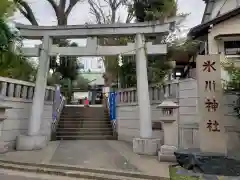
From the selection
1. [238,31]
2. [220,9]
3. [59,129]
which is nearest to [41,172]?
[59,129]

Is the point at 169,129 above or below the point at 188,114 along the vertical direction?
below

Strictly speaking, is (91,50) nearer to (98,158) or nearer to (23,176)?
(98,158)

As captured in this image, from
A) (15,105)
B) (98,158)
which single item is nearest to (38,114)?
(15,105)

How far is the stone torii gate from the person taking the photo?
8602 millimetres

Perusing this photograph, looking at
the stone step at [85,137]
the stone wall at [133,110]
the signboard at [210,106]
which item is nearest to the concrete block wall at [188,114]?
the stone wall at [133,110]

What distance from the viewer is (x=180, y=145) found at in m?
8.14

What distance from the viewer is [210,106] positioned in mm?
5906

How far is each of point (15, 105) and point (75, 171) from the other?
4040 mm

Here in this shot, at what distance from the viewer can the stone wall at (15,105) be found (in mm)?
8048

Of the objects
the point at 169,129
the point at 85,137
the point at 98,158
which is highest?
the point at 169,129

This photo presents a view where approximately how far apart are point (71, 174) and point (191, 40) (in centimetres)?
918

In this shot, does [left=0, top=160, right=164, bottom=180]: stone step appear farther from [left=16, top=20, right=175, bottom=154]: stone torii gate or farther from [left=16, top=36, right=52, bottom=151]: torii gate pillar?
[left=16, top=20, right=175, bottom=154]: stone torii gate

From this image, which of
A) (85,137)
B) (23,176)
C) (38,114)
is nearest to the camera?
(23,176)

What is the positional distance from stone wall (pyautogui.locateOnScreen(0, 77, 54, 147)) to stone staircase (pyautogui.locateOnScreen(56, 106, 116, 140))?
9.71ft
